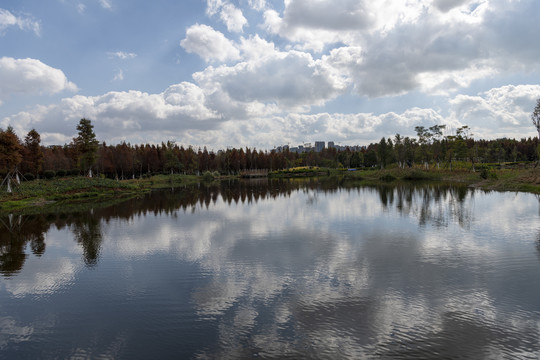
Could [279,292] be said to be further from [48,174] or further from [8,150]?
[48,174]

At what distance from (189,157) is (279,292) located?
316 ft

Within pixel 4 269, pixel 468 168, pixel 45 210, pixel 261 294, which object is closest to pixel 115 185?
pixel 45 210

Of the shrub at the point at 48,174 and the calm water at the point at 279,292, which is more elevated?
the shrub at the point at 48,174

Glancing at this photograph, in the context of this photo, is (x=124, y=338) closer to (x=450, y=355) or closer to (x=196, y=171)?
(x=450, y=355)

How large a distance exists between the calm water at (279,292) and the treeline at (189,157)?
34.2 meters

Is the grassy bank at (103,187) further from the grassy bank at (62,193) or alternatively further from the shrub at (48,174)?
the shrub at (48,174)

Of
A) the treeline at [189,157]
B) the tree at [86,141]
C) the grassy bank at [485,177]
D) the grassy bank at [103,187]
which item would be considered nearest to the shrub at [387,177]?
the grassy bank at [485,177]

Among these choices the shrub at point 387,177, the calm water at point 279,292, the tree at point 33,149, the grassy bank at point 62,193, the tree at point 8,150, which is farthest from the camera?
the shrub at point 387,177

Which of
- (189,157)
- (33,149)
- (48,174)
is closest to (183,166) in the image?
(189,157)

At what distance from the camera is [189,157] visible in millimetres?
102188

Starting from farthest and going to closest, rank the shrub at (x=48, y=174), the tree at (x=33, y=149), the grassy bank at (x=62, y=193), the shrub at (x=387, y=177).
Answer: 1. the shrub at (x=387, y=177)
2. the shrub at (x=48, y=174)
3. the tree at (x=33, y=149)
4. the grassy bank at (x=62, y=193)

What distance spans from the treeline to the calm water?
34.2m

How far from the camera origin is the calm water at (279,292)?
301 inches

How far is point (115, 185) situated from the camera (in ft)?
172
